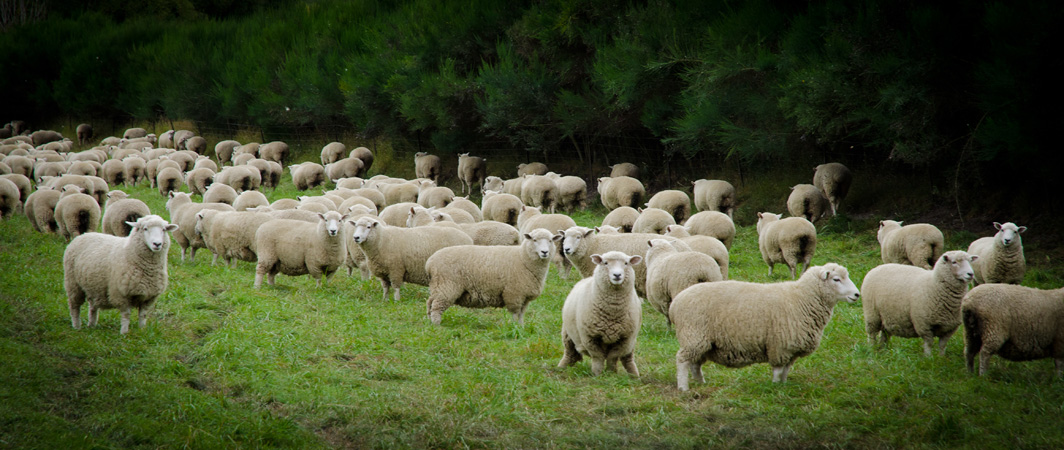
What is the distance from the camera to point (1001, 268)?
9.45 m

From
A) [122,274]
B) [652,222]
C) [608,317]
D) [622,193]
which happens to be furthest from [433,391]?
[622,193]

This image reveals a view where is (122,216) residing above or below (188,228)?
above

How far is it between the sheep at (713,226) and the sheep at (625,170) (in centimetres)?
734

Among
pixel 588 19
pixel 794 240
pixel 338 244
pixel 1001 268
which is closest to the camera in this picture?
pixel 1001 268

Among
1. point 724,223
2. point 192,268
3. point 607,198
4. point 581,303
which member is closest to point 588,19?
point 607,198

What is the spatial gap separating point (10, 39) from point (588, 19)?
1553 inches

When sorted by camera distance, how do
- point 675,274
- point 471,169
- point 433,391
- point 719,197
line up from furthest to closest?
point 471,169, point 719,197, point 675,274, point 433,391

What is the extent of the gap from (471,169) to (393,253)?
13.3m

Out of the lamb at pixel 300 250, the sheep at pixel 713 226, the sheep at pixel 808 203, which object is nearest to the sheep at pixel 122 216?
the lamb at pixel 300 250

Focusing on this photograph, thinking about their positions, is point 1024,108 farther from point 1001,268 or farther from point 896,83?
point 1001,268

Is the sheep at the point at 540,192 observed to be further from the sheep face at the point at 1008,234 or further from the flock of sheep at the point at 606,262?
the sheep face at the point at 1008,234

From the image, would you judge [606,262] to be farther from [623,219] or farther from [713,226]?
[623,219]

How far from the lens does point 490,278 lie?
898 cm

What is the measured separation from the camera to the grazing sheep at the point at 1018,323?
6637 millimetres
